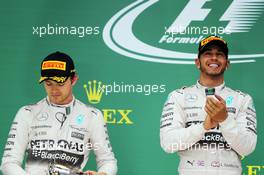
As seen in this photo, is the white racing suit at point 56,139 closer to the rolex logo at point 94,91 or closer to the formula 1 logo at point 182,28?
the rolex logo at point 94,91

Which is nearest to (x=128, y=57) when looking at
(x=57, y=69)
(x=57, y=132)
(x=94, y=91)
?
(x=94, y=91)

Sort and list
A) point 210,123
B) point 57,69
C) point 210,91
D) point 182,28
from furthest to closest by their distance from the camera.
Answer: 1. point 182,28
2. point 57,69
3. point 210,91
4. point 210,123

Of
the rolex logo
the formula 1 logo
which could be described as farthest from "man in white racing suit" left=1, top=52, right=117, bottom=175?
the formula 1 logo

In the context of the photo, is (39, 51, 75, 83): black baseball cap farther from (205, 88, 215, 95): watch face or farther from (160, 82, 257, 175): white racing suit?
(205, 88, 215, 95): watch face

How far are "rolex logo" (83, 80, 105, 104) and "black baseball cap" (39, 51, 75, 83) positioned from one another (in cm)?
48

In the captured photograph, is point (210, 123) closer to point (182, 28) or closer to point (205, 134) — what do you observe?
point (205, 134)

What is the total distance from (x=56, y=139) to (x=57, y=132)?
42 mm

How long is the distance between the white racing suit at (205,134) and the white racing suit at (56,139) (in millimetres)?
398

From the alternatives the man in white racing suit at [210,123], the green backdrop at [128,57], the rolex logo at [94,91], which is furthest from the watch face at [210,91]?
the rolex logo at [94,91]

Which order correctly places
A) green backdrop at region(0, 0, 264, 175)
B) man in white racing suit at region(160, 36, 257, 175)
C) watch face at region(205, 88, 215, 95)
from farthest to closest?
green backdrop at region(0, 0, 264, 175), watch face at region(205, 88, 215, 95), man in white racing suit at region(160, 36, 257, 175)

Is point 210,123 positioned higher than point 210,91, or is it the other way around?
point 210,91

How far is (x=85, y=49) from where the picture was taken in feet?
12.3

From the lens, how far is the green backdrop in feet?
→ 12.0

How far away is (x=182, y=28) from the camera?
3.69 metres
